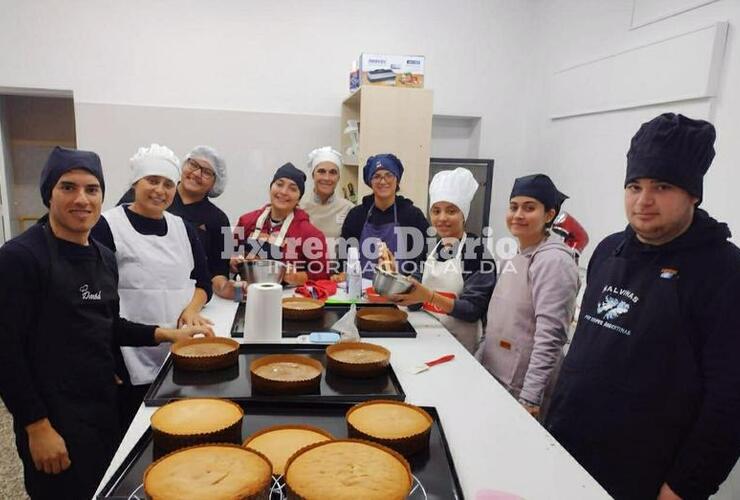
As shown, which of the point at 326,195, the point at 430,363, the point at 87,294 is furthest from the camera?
the point at 326,195

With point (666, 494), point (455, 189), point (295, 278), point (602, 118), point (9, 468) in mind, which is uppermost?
point (602, 118)

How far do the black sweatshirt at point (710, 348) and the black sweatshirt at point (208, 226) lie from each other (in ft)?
5.97

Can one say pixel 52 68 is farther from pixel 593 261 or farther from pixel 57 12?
pixel 593 261

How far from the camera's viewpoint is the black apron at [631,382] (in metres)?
1.10

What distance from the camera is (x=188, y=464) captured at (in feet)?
2.59

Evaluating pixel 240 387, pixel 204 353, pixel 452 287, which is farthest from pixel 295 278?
pixel 240 387

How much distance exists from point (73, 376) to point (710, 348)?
156 centimetres

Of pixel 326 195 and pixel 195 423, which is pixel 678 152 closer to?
pixel 195 423

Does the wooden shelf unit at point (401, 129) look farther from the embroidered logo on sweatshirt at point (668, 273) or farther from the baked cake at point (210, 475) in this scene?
the baked cake at point (210, 475)

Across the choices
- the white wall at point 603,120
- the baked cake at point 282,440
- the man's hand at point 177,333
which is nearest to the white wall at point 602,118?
the white wall at point 603,120

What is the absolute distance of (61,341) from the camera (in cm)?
122

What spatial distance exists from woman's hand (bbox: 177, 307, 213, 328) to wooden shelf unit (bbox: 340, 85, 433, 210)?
1941 mm

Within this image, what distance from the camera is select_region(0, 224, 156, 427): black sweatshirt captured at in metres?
1.12

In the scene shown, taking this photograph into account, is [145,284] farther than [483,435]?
Yes
